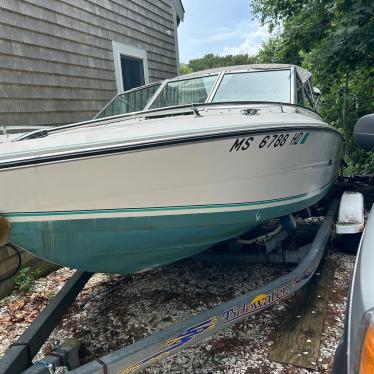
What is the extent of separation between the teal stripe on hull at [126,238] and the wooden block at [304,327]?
781mm

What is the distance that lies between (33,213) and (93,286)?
193 cm

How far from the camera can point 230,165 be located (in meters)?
2.31

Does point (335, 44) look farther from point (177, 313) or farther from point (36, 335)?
point (36, 335)

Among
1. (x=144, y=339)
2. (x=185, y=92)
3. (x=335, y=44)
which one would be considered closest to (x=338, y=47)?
(x=335, y=44)

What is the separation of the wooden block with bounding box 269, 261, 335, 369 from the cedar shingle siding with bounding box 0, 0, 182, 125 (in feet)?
11.9

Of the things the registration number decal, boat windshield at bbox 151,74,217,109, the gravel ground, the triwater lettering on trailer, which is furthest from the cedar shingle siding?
the triwater lettering on trailer

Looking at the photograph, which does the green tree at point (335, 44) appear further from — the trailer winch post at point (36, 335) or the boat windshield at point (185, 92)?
the trailer winch post at point (36, 335)

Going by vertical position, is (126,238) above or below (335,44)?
below

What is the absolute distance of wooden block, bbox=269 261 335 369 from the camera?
7.63 ft

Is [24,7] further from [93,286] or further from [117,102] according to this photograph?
[93,286]

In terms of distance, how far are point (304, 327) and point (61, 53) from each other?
4.65 meters

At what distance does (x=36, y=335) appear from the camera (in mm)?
2084

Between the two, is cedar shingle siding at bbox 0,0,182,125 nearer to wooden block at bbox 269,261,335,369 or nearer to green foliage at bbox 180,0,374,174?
green foliage at bbox 180,0,374,174

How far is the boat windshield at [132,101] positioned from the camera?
3.66 m
